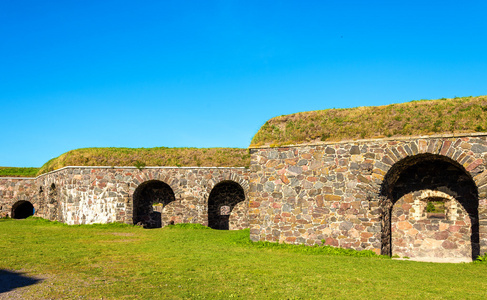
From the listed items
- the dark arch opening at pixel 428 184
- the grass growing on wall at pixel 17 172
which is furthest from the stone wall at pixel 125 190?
the dark arch opening at pixel 428 184

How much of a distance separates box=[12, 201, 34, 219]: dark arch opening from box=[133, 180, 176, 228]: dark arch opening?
10120 millimetres

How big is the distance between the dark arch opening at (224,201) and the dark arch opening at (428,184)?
9709 mm

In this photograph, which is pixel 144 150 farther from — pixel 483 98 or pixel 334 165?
pixel 483 98

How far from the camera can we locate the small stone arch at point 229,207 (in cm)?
1966

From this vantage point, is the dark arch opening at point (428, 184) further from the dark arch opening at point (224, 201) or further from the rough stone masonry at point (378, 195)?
the dark arch opening at point (224, 201)

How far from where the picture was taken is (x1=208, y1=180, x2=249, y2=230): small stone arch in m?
19.7

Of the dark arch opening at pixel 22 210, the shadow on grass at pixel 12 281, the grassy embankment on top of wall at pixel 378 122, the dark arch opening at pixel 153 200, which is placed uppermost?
the grassy embankment on top of wall at pixel 378 122

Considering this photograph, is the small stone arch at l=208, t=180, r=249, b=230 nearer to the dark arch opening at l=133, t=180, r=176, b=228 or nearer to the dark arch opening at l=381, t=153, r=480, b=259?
the dark arch opening at l=133, t=180, r=176, b=228

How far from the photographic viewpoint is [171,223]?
19.1 meters

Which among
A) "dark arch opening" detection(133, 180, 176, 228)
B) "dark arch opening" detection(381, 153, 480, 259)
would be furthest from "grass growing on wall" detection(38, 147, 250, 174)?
"dark arch opening" detection(381, 153, 480, 259)

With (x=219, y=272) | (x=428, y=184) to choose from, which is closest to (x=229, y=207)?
A: (x=428, y=184)

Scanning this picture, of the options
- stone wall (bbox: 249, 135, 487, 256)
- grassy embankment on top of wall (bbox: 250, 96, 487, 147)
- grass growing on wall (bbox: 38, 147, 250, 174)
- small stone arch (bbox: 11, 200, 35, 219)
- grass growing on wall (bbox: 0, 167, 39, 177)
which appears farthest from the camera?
grass growing on wall (bbox: 0, 167, 39, 177)

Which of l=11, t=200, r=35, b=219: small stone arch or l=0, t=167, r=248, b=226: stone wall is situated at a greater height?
l=0, t=167, r=248, b=226: stone wall

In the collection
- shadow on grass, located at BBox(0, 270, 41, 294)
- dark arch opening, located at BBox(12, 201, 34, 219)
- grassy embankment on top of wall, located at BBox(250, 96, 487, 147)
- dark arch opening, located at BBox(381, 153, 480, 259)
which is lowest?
dark arch opening, located at BBox(12, 201, 34, 219)
